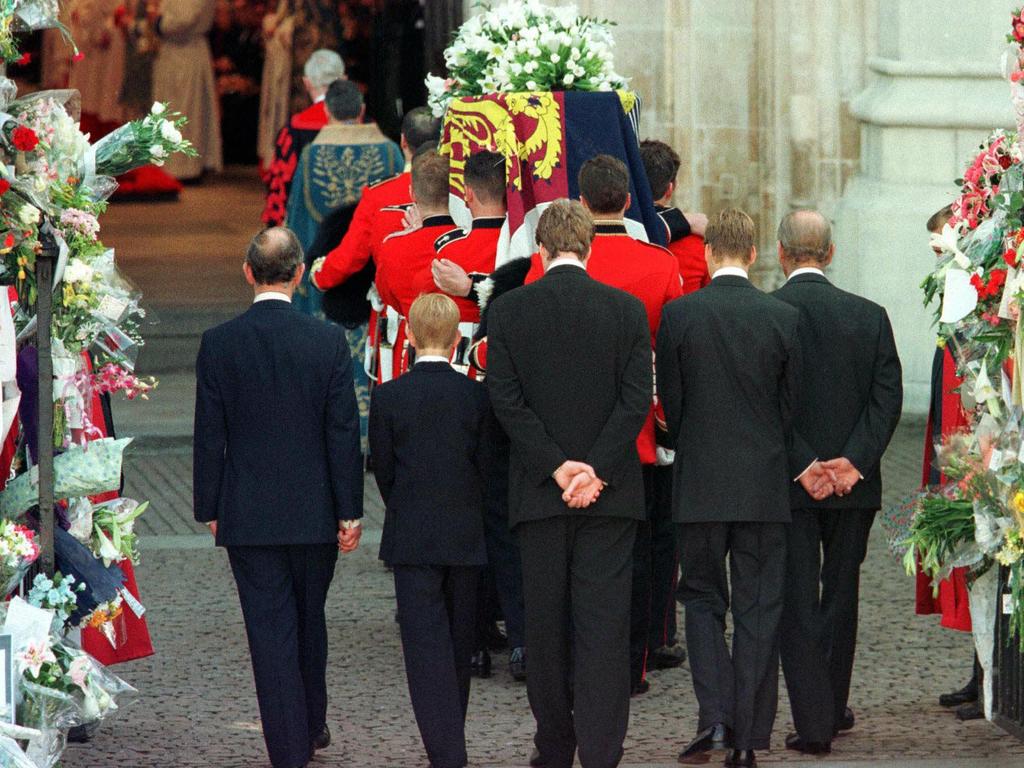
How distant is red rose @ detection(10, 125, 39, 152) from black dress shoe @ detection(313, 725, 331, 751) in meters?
2.03

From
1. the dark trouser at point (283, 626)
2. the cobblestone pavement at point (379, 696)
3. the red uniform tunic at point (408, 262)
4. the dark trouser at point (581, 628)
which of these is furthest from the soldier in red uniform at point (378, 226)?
the dark trouser at point (581, 628)

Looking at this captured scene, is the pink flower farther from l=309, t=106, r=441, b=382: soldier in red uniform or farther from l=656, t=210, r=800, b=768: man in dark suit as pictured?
l=309, t=106, r=441, b=382: soldier in red uniform

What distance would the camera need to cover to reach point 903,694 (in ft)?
24.3

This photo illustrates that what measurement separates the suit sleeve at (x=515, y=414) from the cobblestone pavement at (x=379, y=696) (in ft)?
3.31

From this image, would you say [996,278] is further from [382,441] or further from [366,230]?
[366,230]

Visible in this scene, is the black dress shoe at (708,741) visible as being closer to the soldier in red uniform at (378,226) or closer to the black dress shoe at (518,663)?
the black dress shoe at (518,663)

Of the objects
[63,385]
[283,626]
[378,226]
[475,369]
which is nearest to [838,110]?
A: [378,226]

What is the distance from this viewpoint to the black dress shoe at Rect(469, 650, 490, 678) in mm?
7727

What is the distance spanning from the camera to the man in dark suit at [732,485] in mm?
6559

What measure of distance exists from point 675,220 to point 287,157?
4281 mm

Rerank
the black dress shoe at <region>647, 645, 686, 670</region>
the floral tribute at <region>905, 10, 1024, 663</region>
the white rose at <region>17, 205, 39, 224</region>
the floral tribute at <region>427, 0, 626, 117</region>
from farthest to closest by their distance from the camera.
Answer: the floral tribute at <region>427, 0, 626, 117</region> → the black dress shoe at <region>647, 645, 686, 670</region> → the floral tribute at <region>905, 10, 1024, 663</region> → the white rose at <region>17, 205, 39, 224</region>

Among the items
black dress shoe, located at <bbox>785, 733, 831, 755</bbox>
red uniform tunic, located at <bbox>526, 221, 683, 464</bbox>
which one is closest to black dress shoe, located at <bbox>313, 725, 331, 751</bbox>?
red uniform tunic, located at <bbox>526, 221, 683, 464</bbox>

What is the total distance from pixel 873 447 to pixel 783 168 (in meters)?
6.81

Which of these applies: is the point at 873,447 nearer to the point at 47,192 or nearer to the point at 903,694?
the point at 903,694
